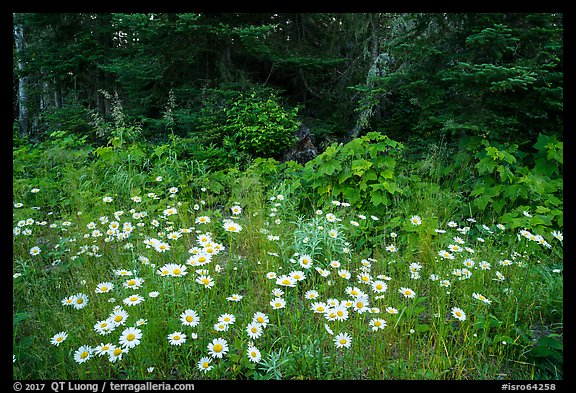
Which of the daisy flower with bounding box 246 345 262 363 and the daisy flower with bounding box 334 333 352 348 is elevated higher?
the daisy flower with bounding box 334 333 352 348

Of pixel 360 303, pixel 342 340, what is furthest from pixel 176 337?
pixel 360 303

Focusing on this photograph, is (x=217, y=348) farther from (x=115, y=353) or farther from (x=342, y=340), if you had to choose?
(x=342, y=340)

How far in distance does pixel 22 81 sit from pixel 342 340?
1304cm

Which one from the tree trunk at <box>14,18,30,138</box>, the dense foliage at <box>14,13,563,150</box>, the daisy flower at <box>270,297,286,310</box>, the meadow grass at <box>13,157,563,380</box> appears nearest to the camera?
the meadow grass at <box>13,157,563,380</box>

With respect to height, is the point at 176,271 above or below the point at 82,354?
above

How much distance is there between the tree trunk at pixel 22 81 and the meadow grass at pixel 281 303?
26.6 ft

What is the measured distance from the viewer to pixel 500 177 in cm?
398

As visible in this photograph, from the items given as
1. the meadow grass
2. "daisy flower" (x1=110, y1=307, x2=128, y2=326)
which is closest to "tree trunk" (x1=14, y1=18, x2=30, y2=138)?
the meadow grass

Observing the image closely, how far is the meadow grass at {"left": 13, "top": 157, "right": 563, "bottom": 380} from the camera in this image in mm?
1972

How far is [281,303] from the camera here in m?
2.20

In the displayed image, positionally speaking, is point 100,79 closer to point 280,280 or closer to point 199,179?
point 199,179

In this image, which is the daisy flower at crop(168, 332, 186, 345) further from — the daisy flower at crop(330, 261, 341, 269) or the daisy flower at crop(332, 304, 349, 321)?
the daisy flower at crop(330, 261, 341, 269)

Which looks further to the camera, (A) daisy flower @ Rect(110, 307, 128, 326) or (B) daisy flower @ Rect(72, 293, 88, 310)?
(B) daisy flower @ Rect(72, 293, 88, 310)

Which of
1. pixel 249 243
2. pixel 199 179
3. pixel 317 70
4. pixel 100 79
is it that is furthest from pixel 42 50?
pixel 249 243
